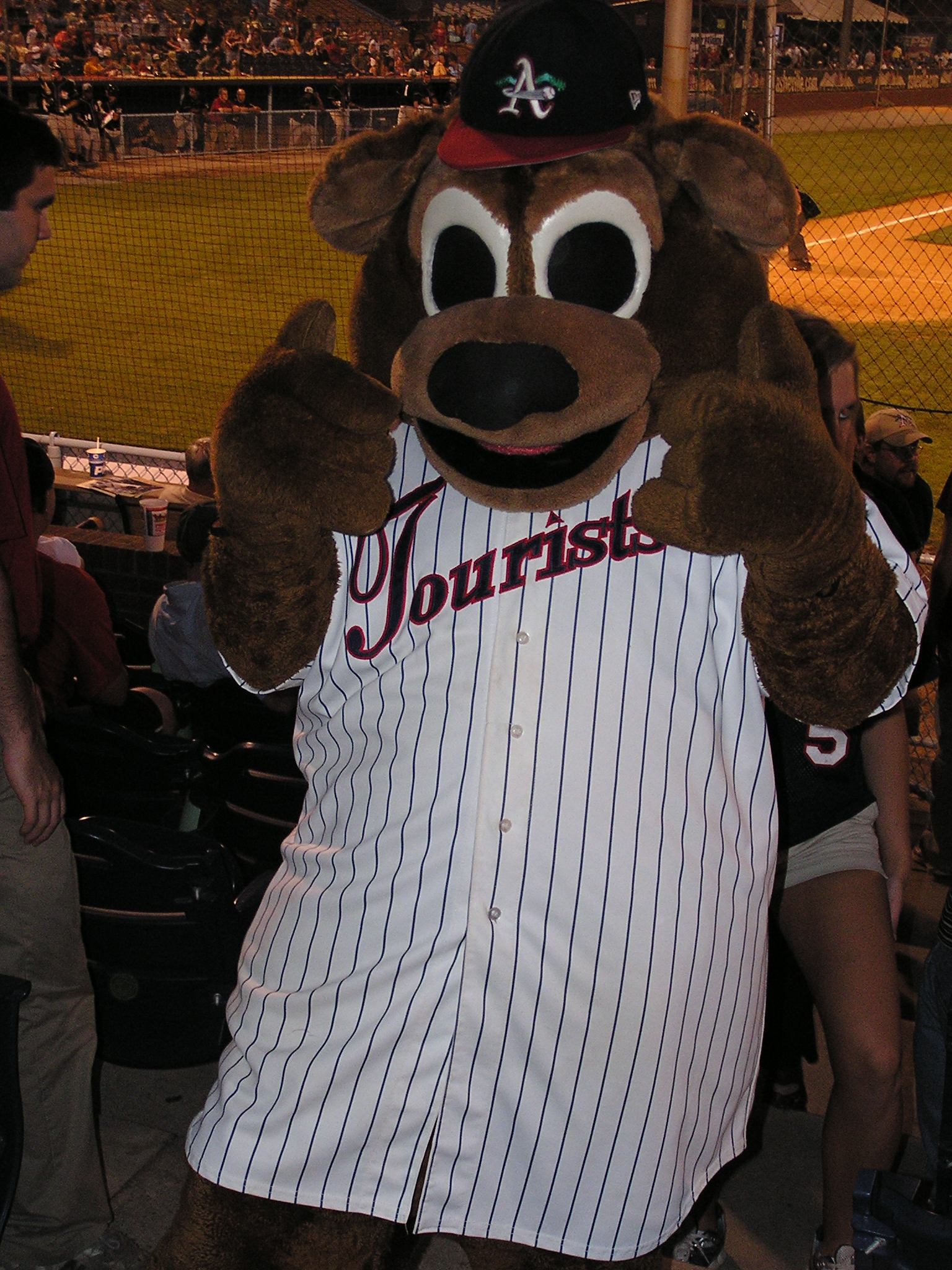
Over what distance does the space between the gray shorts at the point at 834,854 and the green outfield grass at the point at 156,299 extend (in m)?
7.48

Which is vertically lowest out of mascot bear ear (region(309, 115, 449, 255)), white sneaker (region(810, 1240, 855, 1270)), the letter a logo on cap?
white sneaker (region(810, 1240, 855, 1270))

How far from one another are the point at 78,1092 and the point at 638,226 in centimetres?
159

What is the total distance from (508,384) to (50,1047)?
1.38 m

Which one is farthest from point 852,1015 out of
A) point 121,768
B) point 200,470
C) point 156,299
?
point 156,299

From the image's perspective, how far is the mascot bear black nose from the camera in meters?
1.30

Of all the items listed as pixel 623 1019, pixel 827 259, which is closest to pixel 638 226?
pixel 623 1019

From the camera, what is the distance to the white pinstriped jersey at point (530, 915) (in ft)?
4.44

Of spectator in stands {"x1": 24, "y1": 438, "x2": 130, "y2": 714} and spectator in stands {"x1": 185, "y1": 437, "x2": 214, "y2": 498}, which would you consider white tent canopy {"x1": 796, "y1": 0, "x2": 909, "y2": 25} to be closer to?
spectator in stands {"x1": 185, "y1": 437, "x2": 214, "y2": 498}

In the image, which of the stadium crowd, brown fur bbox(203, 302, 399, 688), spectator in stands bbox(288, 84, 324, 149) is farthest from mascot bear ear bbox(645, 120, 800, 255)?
the stadium crowd

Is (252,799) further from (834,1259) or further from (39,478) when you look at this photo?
(834,1259)

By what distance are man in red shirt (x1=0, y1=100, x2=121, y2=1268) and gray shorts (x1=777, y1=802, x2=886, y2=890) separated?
44.8 inches

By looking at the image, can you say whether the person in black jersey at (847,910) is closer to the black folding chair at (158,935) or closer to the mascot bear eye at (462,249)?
the mascot bear eye at (462,249)

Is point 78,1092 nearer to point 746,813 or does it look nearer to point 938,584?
point 746,813

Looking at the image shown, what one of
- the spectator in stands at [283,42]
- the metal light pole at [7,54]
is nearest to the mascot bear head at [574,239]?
the metal light pole at [7,54]
